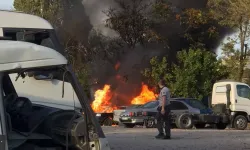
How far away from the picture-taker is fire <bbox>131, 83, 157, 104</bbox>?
35125 mm

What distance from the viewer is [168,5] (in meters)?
36.8

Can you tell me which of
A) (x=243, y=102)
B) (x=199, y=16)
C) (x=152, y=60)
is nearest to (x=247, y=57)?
(x=199, y=16)

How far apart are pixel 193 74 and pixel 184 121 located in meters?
10.00

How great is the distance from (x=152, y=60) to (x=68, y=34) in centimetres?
621

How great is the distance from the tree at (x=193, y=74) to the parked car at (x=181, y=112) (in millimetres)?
8293

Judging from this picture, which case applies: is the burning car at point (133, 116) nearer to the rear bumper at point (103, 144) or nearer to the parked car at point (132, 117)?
the parked car at point (132, 117)

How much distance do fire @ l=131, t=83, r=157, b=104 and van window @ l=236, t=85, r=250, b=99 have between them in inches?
416

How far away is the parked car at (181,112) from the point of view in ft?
77.2

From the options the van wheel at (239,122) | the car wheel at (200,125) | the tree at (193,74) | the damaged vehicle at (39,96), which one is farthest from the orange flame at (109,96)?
the damaged vehicle at (39,96)

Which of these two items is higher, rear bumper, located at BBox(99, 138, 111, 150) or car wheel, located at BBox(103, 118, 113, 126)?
rear bumper, located at BBox(99, 138, 111, 150)

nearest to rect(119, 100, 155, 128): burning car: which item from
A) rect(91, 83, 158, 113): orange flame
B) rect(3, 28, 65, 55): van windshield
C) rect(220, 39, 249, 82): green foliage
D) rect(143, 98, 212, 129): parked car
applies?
rect(143, 98, 212, 129): parked car

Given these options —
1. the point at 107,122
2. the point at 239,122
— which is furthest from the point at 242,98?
the point at 107,122

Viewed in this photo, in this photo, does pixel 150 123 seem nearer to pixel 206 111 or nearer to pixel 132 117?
pixel 132 117

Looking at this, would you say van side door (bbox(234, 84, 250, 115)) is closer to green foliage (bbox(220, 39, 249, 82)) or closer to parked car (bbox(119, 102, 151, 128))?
parked car (bbox(119, 102, 151, 128))
